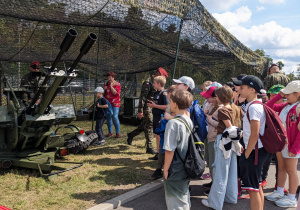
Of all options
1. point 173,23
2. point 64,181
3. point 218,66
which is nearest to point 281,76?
point 218,66

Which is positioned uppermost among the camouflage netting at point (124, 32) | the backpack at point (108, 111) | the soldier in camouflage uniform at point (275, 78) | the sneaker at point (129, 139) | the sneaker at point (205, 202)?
the camouflage netting at point (124, 32)

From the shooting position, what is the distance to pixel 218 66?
9289 mm

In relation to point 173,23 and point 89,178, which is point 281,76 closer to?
point 173,23

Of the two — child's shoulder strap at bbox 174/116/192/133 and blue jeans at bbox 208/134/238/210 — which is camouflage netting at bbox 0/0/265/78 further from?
blue jeans at bbox 208/134/238/210

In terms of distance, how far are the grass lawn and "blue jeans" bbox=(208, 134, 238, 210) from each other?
1394mm

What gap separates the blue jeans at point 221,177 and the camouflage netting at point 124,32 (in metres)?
3.53

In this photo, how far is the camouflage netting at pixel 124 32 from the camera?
5.33m

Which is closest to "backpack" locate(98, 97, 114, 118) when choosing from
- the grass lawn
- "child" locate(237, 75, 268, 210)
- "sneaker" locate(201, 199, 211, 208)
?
the grass lawn

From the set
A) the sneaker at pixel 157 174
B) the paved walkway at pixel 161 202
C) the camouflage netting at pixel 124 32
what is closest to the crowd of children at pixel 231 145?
the paved walkway at pixel 161 202

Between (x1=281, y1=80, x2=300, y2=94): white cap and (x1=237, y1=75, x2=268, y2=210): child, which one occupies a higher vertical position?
(x1=281, y1=80, x2=300, y2=94): white cap

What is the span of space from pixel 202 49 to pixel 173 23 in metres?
1.51

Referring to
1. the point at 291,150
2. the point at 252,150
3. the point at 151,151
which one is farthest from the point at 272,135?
the point at 151,151

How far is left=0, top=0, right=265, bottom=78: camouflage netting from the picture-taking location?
17.5ft

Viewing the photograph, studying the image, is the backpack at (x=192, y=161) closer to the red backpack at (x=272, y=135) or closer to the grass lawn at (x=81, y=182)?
the red backpack at (x=272, y=135)
